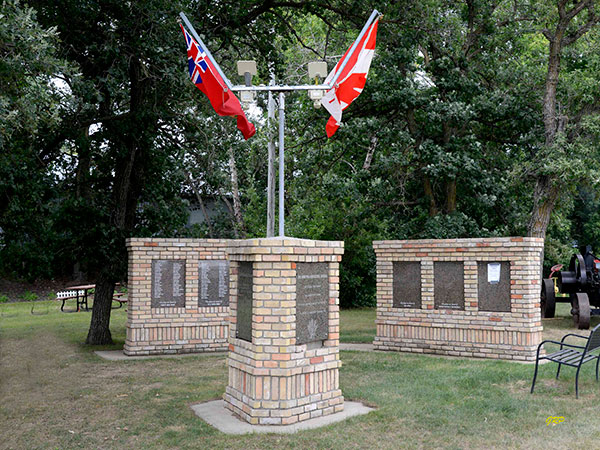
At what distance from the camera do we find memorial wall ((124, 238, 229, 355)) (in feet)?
35.6

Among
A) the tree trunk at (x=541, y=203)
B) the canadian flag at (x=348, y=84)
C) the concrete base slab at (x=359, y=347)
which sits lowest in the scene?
the concrete base slab at (x=359, y=347)

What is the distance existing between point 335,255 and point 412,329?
4545 mm

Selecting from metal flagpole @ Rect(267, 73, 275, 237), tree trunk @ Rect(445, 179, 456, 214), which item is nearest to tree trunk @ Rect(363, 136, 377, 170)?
tree trunk @ Rect(445, 179, 456, 214)

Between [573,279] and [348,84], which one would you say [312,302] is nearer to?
[348,84]

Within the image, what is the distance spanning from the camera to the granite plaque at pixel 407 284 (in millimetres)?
10727

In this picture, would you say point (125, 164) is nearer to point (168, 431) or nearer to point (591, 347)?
point (168, 431)

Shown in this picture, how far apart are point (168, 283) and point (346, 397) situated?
16.5 ft

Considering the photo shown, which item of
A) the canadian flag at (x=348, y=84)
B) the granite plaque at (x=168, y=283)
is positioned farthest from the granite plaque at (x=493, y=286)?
the granite plaque at (x=168, y=283)

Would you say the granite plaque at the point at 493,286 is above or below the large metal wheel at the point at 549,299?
above

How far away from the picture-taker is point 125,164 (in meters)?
12.5

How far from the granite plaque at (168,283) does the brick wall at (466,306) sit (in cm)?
394

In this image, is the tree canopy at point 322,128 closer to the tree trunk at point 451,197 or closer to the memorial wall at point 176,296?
the tree trunk at point 451,197

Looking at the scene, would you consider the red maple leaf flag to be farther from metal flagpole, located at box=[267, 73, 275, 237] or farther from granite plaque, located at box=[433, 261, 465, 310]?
metal flagpole, located at box=[267, 73, 275, 237]

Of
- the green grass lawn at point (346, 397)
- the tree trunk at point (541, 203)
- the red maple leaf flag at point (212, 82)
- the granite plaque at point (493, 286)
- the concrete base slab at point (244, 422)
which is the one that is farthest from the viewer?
the tree trunk at point (541, 203)
